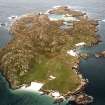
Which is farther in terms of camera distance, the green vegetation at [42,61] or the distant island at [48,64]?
the green vegetation at [42,61]

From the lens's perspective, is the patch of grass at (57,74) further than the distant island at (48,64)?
Yes

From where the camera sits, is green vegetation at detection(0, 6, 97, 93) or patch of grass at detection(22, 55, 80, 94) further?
green vegetation at detection(0, 6, 97, 93)

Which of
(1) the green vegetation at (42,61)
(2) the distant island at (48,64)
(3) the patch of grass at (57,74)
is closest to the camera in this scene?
(2) the distant island at (48,64)

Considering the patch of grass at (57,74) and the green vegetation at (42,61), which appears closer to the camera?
the patch of grass at (57,74)

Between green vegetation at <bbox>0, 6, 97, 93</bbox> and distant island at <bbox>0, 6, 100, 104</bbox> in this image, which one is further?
green vegetation at <bbox>0, 6, 97, 93</bbox>

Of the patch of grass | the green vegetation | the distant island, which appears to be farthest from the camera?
the green vegetation

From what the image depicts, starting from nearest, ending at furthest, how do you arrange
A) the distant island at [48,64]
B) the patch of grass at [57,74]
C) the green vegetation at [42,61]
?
the distant island at [48,64]
the patch of grass at [57,74]
the green vegetation at [42,61]

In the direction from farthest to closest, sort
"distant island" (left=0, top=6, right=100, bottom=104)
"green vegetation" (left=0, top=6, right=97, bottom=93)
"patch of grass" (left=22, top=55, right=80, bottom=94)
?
1. "green vegetation" (left=0, top=6, right=97, bottom=93)
2. "patch of grass" (left=22, top=55, right=80, bottom=94)
3. "distant island" (left=0, top=6, right=100, bottom=104)

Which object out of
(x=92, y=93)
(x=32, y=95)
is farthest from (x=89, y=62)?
(x=32, y=95)

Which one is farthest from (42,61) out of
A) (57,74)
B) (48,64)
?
(57,74)

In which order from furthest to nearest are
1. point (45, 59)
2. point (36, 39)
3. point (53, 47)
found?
point (36, 39)
point (53, 47)
point (45, 59)

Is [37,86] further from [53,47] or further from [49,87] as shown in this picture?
[53,47]
